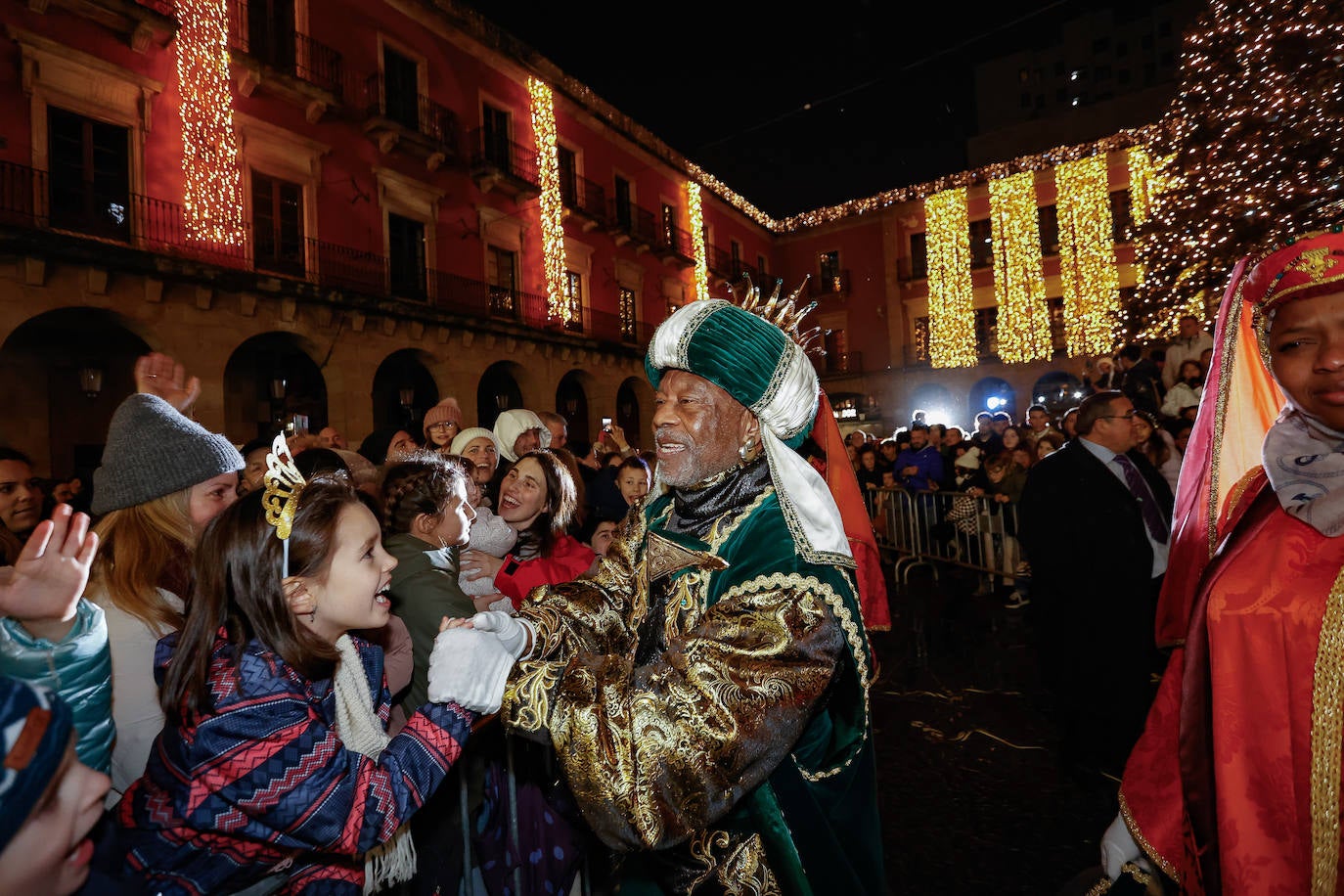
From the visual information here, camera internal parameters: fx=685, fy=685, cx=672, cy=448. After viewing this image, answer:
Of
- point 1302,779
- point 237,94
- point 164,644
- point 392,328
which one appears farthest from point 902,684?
point 237,94

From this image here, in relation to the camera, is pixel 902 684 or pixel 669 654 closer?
pixel 669 654

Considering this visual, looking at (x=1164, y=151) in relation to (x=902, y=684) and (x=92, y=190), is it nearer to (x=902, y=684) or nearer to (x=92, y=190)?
(x=902, y=684)

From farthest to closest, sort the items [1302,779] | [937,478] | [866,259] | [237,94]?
1. [866,259]
2. [237,94]
3. [937,478]
4. [1302,779]

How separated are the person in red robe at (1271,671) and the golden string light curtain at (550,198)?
20009 mm

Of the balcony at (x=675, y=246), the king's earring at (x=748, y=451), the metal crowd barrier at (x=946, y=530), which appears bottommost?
the metal crowd barrier at (x=946, y=530)

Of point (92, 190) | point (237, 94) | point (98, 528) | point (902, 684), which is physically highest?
point (237, 94)

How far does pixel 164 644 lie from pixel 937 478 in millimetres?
10559

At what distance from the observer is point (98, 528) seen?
2309 millimetres

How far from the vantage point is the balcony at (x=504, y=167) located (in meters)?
18.2

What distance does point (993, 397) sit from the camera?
27.2m

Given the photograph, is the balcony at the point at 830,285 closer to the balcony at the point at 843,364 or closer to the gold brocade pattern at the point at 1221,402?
the balcony at the point at 843,364

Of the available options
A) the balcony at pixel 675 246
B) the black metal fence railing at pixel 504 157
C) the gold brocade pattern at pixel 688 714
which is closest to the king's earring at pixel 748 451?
the gold brocade pattern at pixel 688 714

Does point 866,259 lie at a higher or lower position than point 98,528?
higher

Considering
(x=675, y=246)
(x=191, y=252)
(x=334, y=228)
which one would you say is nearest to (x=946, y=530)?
(x=191, y=252)
